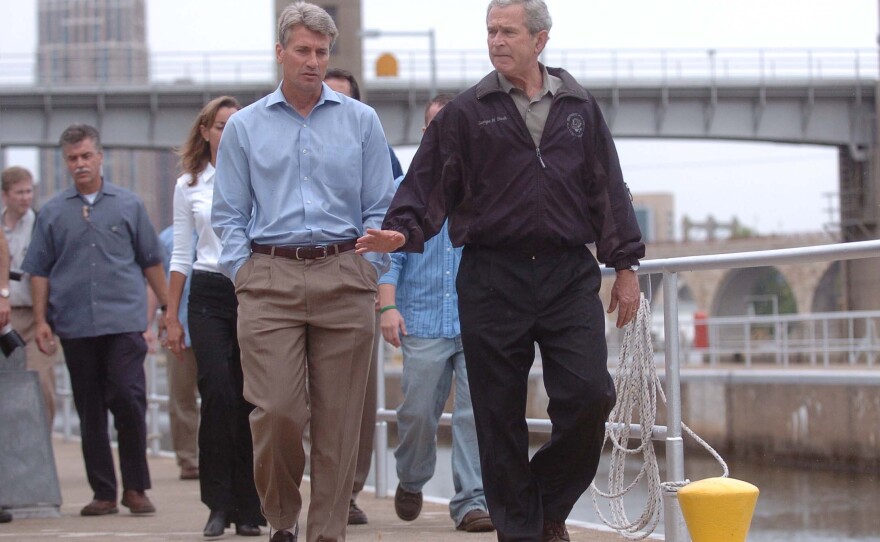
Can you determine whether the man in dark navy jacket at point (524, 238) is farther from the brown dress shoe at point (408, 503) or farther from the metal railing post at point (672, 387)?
the brown dress shoe at point (408, 503)

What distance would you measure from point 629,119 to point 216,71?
12173 millimetres

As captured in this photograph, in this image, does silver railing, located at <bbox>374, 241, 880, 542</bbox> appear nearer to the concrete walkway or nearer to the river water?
the concrete walkway

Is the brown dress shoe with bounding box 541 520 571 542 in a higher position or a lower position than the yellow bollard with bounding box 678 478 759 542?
lower

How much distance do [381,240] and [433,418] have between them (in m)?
1.82

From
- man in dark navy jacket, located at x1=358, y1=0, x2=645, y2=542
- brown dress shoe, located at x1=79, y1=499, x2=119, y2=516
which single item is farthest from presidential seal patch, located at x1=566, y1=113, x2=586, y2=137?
brown dress shoe, located at x1=79, y1=499, x2=119, y2=516

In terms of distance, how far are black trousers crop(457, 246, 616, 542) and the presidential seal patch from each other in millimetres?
384

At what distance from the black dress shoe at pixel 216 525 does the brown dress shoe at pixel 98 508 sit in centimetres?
131

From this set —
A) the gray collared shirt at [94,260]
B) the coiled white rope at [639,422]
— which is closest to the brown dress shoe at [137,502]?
the gray collared shirt at [94,260]

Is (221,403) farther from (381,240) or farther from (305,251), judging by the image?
(381,240)

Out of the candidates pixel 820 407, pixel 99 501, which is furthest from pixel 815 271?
pixel 99 501

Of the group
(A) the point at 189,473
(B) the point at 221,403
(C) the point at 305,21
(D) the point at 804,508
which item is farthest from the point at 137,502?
(D) the point at 804,508

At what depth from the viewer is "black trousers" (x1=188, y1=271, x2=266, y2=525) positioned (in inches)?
235

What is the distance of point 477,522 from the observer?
613 centimetres

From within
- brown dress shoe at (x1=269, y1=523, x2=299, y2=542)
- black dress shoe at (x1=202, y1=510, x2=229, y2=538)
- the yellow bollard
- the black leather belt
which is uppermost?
the black leather belt
